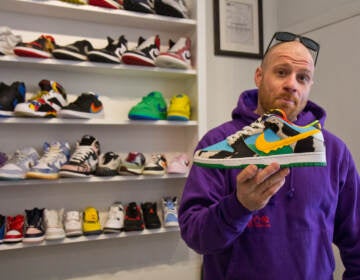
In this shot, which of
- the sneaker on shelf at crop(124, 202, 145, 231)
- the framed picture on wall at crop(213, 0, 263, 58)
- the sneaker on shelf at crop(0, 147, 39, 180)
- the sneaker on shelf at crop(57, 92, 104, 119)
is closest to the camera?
the sneaker on shelf at crop(0, 147, 39, 180)

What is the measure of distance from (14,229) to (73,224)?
27 centimetres

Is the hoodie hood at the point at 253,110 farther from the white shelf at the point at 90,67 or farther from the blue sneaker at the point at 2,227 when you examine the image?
the blue sneaker at the point at 2,227

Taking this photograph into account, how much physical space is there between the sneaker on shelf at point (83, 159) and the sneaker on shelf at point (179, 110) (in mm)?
444

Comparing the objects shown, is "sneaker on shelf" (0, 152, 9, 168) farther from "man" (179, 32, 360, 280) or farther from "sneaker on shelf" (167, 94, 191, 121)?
"man" (179, 32, 360, 280)

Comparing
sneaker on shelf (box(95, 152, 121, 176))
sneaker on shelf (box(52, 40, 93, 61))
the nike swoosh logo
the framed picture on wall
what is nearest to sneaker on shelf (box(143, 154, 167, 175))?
sneaker on shelf (box(95, 152, 121, 176))

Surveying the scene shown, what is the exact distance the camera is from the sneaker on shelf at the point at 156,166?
1690 millimetres

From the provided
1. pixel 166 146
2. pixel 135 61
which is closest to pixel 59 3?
pixel 135 61

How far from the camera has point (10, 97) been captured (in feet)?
4.94

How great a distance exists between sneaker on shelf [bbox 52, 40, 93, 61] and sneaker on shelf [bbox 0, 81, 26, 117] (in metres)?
0.25

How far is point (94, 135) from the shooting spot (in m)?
1.80

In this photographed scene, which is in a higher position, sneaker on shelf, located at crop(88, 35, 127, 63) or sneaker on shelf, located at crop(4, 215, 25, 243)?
sneaker on shelf, located at crop(88, 35, 127, 63)

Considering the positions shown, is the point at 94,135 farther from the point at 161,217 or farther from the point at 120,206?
the point at 161,217

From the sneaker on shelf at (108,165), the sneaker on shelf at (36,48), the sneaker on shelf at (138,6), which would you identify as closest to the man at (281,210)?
the sneaker on shelf at (108,165)

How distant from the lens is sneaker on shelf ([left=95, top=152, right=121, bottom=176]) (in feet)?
5.28
